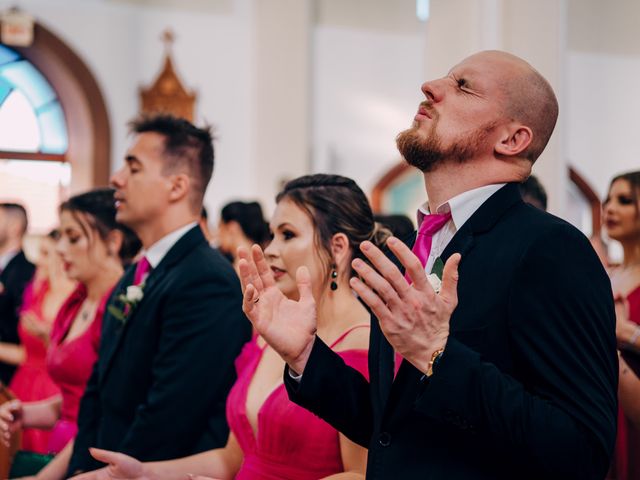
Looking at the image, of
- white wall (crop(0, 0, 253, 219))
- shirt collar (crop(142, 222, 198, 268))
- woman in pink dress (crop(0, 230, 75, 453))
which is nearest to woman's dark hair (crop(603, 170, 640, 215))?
shirt collar (crop(142, 222, 198, 268))

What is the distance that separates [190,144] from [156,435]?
118 centimetres

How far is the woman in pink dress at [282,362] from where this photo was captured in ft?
8.59

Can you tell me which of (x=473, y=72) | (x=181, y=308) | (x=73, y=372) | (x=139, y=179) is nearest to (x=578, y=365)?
(x=473, y=72)

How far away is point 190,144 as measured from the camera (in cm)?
369

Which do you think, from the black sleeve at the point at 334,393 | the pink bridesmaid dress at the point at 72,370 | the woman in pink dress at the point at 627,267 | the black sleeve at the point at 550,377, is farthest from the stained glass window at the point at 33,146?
the black sleeve at the point at 550,377

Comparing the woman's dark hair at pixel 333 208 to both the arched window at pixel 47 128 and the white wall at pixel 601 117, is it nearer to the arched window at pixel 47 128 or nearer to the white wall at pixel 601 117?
the arched window at pixel 47 128

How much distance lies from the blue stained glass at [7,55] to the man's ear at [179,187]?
23.6 feet

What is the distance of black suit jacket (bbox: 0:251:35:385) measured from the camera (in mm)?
6402

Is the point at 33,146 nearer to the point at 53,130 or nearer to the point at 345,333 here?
the point at 53,130

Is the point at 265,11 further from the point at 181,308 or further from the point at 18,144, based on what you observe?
the point at 181,308

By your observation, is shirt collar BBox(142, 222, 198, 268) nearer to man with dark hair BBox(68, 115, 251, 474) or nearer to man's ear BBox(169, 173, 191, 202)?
man with dark hair BBox(68, 115, 251, 474)

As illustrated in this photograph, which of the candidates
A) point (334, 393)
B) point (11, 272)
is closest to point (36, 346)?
point (11, 272)

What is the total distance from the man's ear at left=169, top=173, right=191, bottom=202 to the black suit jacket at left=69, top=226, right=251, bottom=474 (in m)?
0.19

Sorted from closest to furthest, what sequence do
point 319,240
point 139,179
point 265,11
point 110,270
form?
point 319,240 → point 139,179 → point 110,270 → point 265,11
